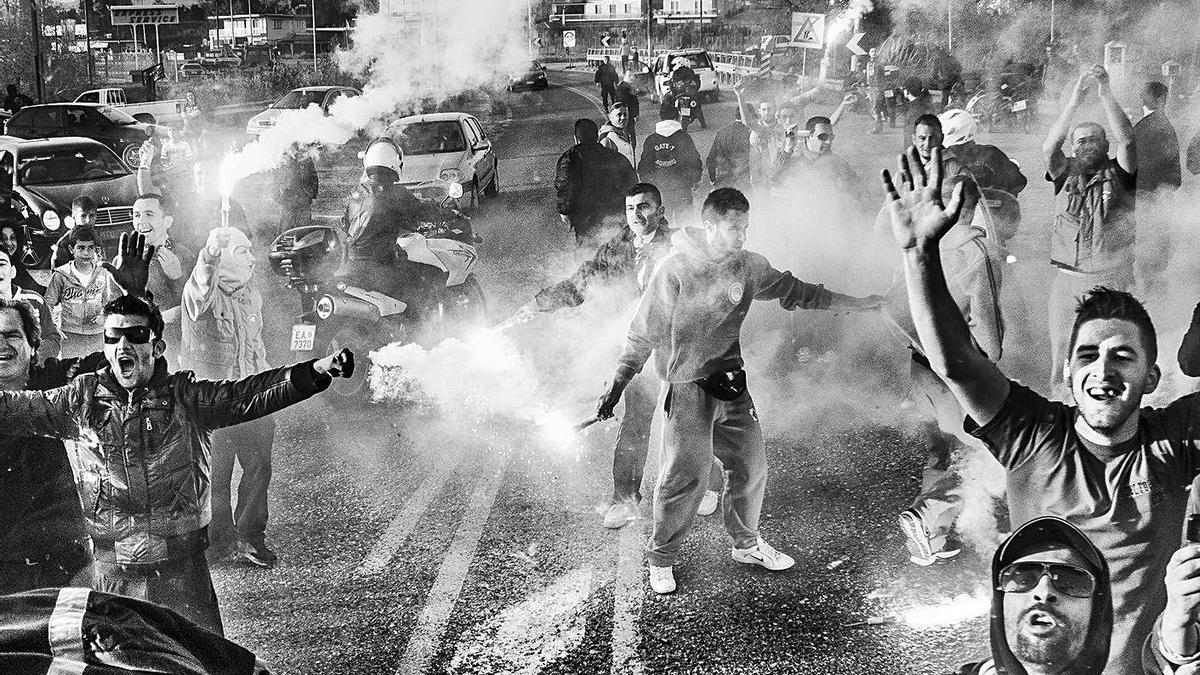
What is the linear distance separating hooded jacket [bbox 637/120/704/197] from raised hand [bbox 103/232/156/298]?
2229 mm

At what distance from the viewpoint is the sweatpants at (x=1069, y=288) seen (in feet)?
14.3

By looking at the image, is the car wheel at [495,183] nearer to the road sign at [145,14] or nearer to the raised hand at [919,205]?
the road sign at [145,14]

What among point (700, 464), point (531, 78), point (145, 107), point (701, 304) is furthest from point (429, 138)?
point (700, 464)

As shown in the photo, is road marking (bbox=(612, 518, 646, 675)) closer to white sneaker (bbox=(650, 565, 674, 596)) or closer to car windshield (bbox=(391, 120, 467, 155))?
white sneaker (bbox=(650, 565, 674, 596))

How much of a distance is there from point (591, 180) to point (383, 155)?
1048 millimetres

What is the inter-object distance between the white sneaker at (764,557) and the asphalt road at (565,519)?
0.05 m

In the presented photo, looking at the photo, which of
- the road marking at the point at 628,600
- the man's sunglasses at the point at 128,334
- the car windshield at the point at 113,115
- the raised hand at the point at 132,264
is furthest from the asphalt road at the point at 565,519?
the car windshield at the point at 113,115

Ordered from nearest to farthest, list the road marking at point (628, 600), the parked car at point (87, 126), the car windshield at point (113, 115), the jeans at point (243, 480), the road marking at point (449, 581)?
1. the road marking at point (628, 600)
2. the road marking at point (449, 581)
3. the jeans at point (243, 480)
4. the parked car at point (87, 126)
5. the car windshield at point (113, 115)

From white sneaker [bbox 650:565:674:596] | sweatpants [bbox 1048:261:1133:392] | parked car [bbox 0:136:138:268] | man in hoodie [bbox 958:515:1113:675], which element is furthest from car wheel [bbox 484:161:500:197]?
man in hoodie [bbox 958:515:1113:675]

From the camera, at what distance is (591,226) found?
503 centimetres

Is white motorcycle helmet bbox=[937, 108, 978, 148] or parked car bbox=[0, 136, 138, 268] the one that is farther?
parked car bbox=[0, 136, 138, 268]

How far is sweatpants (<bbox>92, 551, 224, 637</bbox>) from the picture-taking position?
3871 mm

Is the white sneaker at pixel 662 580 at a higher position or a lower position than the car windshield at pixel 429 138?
lower

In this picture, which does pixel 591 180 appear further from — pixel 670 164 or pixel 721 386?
pixel 721 386
